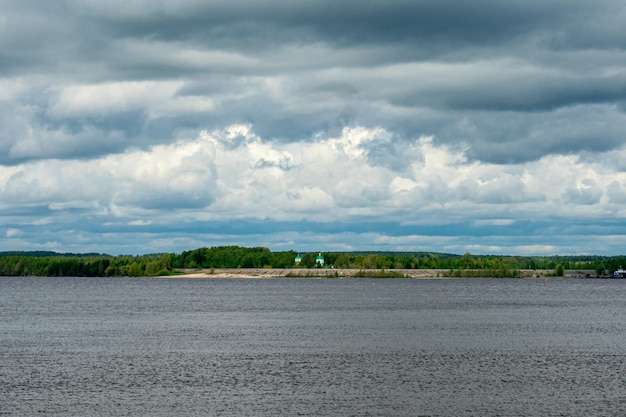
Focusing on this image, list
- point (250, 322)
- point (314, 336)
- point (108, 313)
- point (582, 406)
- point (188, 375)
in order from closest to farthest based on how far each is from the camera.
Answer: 1. point (582, 406)
2. point (188, 375)
3. point (314, 336)
4. point (250, 322)
5. point (108, 313)

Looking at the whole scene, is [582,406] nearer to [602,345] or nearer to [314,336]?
[602,345]

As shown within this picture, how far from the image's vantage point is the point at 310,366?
201 feet

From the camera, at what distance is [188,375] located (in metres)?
56.7

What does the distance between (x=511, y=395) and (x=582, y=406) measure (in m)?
4.79

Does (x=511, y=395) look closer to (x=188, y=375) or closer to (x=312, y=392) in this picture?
(x=312, y=392)

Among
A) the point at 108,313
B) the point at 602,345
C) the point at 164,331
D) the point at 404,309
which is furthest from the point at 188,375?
the point at 404,309

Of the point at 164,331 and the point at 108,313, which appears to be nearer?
the point at 164,331

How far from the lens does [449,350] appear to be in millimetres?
72812

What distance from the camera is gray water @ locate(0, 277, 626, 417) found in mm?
46625

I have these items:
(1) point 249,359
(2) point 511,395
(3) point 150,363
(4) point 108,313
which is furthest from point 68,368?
(4) point 108,313

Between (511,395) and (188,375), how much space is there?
2126cm

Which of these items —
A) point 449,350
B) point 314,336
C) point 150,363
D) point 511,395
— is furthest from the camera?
point 314,336

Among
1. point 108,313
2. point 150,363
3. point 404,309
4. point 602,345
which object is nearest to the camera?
point 150,363

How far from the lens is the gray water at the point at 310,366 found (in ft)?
153
